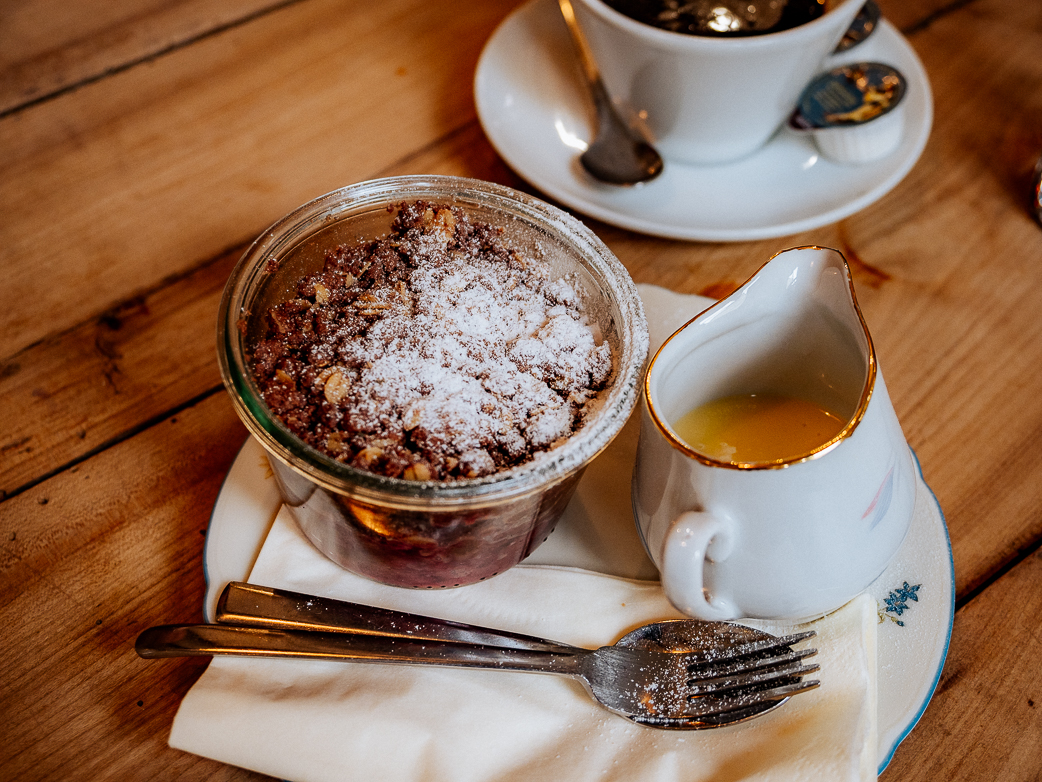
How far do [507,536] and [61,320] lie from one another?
0.80 metres

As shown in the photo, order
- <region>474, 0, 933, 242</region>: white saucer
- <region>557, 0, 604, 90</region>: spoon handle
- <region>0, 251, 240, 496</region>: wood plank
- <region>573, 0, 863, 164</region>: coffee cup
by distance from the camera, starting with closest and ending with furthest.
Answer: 1. <region>0, 251, 240, 496</region>: wood plank
2. <region>573, 0, 863, 164</region>: coffee cup
3. <region>474, 0, 933, 242</region>: white saucer
4. <region>557, 0, 604, 90</region>: spoon handle

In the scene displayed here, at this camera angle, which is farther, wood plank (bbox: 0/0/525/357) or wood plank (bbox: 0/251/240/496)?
wood plank (bbox: 0/0/525/357)

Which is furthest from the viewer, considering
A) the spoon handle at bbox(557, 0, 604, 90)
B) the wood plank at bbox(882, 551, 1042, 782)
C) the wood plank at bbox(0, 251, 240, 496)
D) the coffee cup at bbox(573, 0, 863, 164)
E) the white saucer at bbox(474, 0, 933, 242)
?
the spoon handle at bbox(557, 0, 604, 90)

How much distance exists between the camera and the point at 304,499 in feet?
2.71

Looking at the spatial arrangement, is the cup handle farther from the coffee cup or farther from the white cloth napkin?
the coffee cup

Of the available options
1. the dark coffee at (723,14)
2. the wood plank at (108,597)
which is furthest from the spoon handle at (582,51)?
the wood plank at (108,597)

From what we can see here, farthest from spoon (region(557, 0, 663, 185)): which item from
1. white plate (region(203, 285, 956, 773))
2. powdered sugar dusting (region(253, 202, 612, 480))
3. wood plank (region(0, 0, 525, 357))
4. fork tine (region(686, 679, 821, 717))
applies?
fork tine (region(686, 679, 821, 717))

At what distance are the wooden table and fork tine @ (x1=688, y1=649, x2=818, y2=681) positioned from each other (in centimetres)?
18

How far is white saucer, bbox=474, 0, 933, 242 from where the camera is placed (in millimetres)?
1271

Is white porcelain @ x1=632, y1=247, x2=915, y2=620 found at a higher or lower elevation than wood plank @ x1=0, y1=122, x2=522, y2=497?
lower

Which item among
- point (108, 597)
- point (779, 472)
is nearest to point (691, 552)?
point (779, 472)

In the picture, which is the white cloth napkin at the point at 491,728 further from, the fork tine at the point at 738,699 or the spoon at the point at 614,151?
the spoon at the point at 614,151

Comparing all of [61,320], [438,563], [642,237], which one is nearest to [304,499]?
[438,563]

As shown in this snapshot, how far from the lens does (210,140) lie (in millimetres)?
1409
